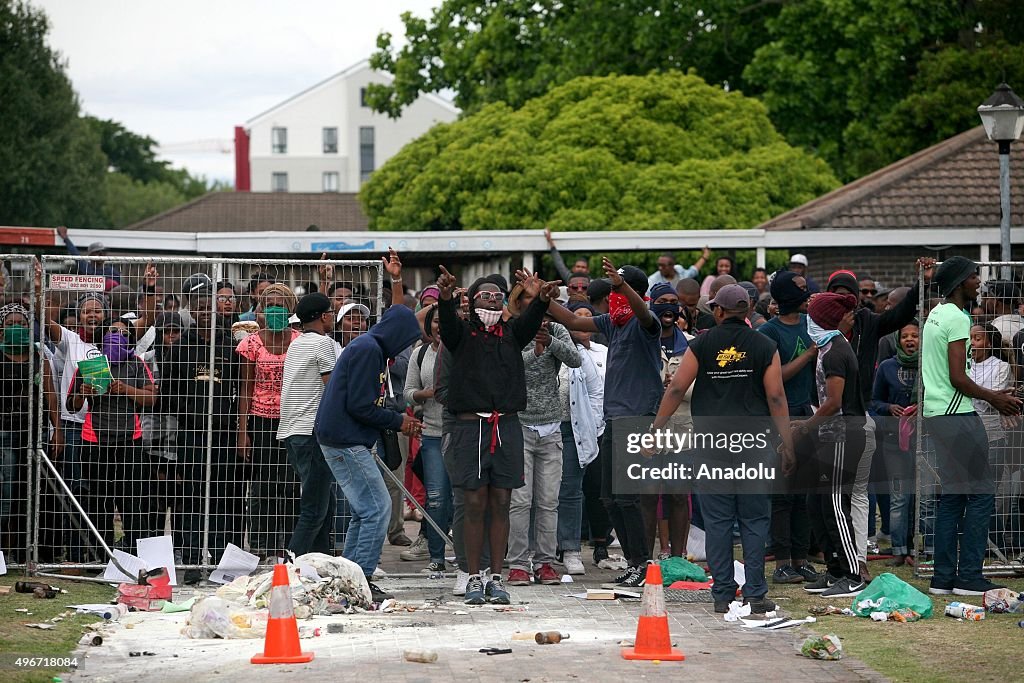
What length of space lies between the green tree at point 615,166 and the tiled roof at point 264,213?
90.6 ft

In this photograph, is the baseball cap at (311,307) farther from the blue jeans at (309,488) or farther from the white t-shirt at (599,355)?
the white t-shirt at (599,355)

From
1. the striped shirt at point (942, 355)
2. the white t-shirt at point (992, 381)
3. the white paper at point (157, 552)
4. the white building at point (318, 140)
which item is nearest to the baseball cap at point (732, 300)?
the striped shirt at point (942, 355)

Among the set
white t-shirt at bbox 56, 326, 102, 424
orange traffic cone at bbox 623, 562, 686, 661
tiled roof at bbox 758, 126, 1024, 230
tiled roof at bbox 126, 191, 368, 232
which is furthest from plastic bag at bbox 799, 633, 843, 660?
tiled roof at bbox 126, 191, 368, 232

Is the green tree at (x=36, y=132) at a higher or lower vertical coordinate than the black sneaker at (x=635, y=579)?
higher

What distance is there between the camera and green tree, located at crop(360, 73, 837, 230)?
89.1ft

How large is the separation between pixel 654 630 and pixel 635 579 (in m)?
2.77

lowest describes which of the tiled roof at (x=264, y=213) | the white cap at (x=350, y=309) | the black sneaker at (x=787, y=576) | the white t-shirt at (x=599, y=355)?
the black sneaker at (x=787, y=576)

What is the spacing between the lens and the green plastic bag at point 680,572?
1062 centimetres

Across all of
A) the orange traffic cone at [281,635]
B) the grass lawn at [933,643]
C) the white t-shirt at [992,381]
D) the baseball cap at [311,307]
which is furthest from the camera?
the white t-shirt at [992,381]

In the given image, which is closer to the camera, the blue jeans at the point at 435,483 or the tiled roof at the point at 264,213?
the blue jeans at the point at 435,483

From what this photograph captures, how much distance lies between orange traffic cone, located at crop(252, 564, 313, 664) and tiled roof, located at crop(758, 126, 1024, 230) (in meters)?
15.3

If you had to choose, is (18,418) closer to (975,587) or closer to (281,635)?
(281,635)

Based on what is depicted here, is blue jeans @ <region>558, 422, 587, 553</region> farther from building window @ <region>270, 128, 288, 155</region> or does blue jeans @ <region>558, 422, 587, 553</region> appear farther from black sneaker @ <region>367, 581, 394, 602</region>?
building window @ <region>270, 128, 288, 155</region>

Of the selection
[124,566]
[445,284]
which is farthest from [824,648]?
[124,566]
